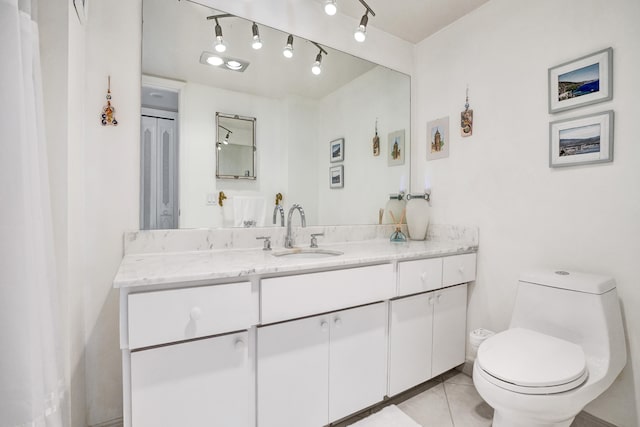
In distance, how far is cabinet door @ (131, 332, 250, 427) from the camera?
1.01 meters

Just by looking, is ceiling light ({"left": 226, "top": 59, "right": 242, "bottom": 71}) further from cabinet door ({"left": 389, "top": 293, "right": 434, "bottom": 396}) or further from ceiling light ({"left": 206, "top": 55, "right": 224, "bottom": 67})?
cabinet door ({"left": 389, "top": 293, "right": 434, "bottom": 396})

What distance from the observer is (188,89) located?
163 centimetres

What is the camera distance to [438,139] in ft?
7.29

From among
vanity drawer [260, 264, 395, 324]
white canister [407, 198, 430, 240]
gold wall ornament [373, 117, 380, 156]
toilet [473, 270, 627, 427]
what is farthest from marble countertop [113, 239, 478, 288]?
gold wall ornament [373, 117, 380, 156]

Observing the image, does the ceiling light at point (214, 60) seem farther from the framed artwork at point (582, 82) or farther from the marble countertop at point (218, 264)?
the framed artwork at point (582, 82)

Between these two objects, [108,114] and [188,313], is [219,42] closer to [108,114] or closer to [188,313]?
[108,114]

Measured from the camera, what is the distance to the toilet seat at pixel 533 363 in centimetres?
109

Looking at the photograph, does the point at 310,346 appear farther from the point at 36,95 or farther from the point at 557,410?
the point at 36,95

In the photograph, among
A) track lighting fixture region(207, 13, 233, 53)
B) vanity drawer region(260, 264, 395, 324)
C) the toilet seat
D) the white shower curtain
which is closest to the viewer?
the white shower curtain

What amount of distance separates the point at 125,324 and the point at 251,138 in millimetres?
1184

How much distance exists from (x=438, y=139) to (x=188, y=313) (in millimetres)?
2000

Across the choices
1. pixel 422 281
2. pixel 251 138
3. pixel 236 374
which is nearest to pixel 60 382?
pixel 236 374

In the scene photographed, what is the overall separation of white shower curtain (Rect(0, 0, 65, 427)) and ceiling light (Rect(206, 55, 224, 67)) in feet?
3.53

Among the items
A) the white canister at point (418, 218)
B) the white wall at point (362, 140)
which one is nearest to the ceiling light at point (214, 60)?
the white wall at point (362, 140)
